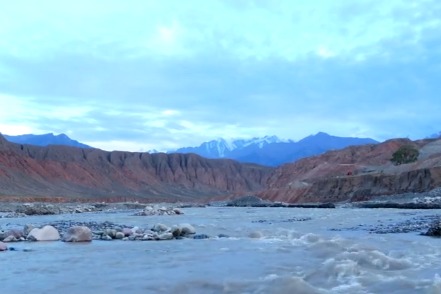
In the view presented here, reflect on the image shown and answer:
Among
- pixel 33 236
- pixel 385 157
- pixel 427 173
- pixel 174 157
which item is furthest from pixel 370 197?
pixel 174 157

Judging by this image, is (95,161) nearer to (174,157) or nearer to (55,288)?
(174,157)

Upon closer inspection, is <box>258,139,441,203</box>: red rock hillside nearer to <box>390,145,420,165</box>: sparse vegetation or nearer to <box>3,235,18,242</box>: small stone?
<box>390,145,420,165</box>: sparse vegetation

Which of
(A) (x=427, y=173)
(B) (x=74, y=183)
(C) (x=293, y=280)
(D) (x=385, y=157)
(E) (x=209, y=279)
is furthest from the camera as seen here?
(B) (x=74, y=183)

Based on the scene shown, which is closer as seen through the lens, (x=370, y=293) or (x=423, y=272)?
(x=370, y=293)

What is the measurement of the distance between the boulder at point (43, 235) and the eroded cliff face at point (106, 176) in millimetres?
92632

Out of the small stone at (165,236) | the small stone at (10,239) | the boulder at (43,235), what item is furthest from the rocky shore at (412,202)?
the small stone at (10,239)

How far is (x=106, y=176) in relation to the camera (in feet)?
539

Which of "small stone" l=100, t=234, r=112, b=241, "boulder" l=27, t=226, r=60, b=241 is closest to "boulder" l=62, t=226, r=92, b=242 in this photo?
"small stone" l=100, t=234, r=112, b=241

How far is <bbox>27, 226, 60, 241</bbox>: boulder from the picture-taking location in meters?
21.2

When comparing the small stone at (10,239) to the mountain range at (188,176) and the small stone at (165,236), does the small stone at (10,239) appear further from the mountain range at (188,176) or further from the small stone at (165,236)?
the mountain range at (188,176)

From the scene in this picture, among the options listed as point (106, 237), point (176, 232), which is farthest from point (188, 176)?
point (106, 237)

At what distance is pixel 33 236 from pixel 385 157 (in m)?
96.7

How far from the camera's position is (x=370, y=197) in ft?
221

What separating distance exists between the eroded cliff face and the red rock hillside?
23.2 metres
